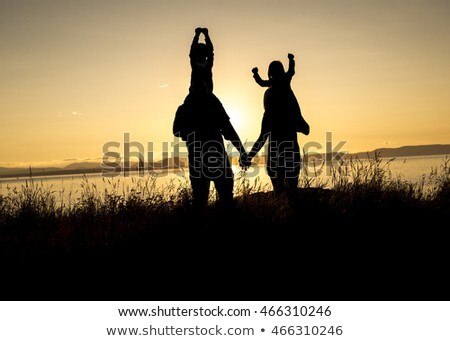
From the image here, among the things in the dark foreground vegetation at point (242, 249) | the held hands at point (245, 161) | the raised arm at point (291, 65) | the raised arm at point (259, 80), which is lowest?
the dark foreground vegetation at point (242, 249)

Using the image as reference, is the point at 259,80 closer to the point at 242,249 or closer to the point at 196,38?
the point at 196,38

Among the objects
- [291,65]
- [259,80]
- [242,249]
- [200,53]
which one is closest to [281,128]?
[259,80]

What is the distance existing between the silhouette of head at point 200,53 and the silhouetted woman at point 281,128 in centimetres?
163

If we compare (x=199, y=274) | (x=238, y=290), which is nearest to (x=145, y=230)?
(x=199, y=274)

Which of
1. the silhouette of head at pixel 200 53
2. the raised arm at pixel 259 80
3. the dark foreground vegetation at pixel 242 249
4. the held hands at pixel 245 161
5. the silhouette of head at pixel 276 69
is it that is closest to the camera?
the dark foreground vegetation at pixel 242 249

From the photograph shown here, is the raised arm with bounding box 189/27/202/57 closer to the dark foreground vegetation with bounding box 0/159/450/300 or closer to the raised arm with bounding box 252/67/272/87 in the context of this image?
the raised arm with bounding box 252/67/272/87

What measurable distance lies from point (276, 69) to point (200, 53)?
171cm

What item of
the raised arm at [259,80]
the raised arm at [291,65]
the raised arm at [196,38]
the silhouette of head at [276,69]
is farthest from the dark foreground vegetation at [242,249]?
the raised arm at [196,38]

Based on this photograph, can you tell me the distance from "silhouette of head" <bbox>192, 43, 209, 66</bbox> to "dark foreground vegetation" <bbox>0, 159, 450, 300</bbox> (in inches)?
79.5

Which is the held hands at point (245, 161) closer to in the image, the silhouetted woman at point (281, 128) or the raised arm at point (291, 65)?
the silhouetted woman at point (281, 128)

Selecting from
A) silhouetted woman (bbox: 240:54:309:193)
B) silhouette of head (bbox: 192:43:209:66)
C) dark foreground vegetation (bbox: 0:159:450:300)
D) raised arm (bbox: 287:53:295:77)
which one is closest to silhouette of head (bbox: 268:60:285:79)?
silhouetted woman (bbox: 240:54:309:193)

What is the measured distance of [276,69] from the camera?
816 centimetres

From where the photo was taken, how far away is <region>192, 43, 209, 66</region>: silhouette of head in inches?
272

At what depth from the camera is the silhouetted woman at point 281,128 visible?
8219mm
